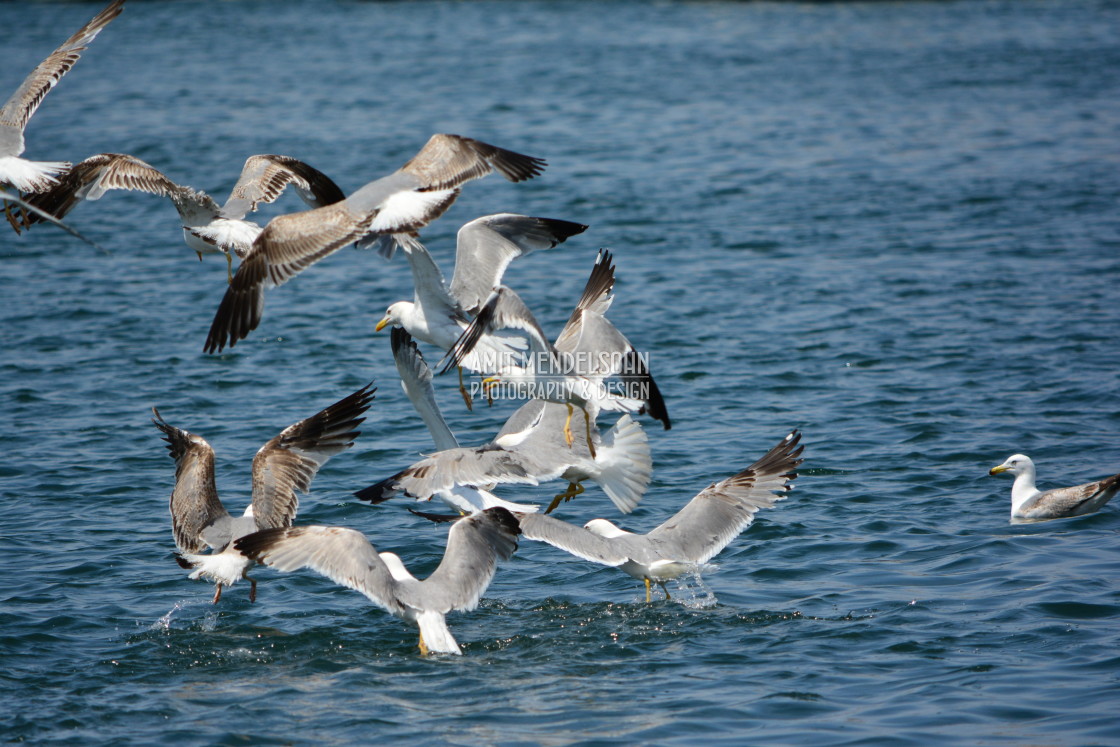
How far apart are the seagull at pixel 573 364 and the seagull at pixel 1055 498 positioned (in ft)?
8.29

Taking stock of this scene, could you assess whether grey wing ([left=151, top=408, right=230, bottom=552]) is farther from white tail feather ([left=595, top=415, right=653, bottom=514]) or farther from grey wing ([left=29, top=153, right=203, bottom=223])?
white tail feather ([left=595, top=415, right=653, bottom=514])

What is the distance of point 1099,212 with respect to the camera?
686 inches

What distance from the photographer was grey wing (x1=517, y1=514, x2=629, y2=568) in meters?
7.20

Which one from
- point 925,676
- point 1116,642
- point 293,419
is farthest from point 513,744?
point 293,419

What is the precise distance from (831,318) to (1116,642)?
24.7 feet

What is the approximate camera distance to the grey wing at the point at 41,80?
9.40 meters

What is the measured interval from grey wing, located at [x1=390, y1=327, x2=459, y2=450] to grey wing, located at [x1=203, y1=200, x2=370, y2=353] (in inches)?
48.2

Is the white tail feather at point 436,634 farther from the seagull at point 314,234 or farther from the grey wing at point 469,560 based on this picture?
the seagull at point 314,234

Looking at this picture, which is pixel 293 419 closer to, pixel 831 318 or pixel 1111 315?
pixel 831 318

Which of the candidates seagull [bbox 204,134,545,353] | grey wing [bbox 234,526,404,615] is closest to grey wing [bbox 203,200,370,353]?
seagull [bbox 204,134,545,353]

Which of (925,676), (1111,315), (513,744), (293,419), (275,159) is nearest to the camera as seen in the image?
(513,744)

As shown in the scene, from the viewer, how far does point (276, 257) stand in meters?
7.67

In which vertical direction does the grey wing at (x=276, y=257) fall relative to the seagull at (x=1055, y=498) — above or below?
above

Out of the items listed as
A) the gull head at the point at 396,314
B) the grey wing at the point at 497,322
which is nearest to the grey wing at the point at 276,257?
the grey wing at the point at 497,322
